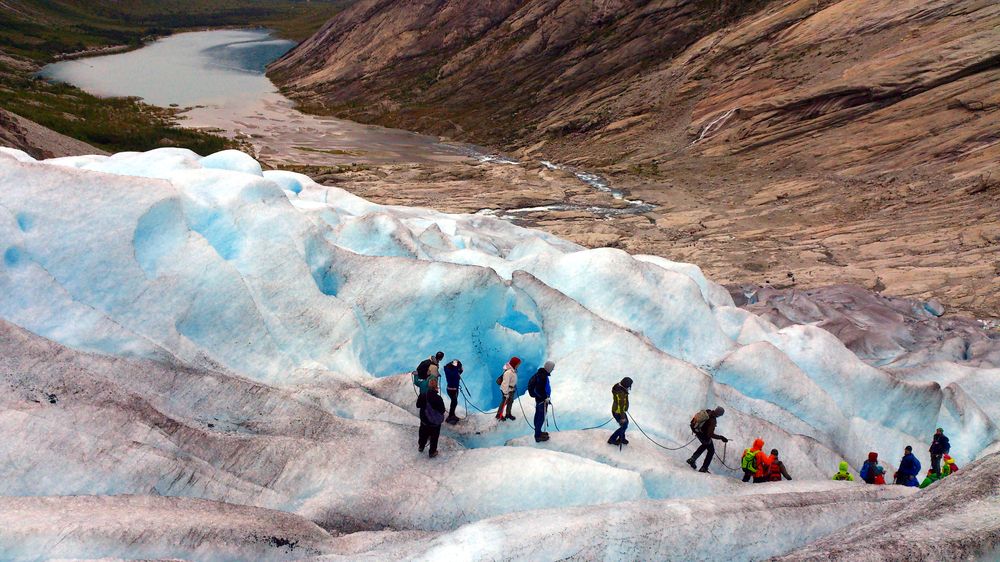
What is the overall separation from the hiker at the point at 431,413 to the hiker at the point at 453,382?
957mm

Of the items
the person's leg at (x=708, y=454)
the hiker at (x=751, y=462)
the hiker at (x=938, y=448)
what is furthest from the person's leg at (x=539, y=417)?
the hiker at (x=938, y=448)

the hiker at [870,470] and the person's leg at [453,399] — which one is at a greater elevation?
the person's leg at [453,399]

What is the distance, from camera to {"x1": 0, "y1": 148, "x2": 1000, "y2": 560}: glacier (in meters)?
7.57

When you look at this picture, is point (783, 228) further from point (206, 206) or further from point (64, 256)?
point (64, 256)

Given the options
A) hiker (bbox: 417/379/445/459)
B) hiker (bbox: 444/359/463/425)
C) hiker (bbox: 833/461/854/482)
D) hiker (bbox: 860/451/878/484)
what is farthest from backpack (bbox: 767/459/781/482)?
hiker (bbox: 417/379/445/459)

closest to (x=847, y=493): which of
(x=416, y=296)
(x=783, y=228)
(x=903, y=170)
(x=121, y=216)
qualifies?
(x=416, y=296)

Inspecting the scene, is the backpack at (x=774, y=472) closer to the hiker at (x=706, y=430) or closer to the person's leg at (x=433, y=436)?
the hiker at (x=706, y=430)

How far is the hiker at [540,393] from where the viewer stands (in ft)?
34.1

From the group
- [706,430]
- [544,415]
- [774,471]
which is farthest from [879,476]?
[544,415]

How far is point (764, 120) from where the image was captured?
45.0 meters

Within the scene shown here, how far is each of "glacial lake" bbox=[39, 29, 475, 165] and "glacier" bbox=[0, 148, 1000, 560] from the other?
127 feet

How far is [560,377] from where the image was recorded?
12672 millimetres

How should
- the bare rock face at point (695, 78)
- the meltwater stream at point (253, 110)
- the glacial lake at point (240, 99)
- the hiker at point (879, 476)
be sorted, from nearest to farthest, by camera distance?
the hiker at point (879, 476)
the bare rock face at point (695, 78)
the meltwater stream at point (253, 110)
the glacial lake at point (240, 99)

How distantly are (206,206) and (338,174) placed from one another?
32566mm
